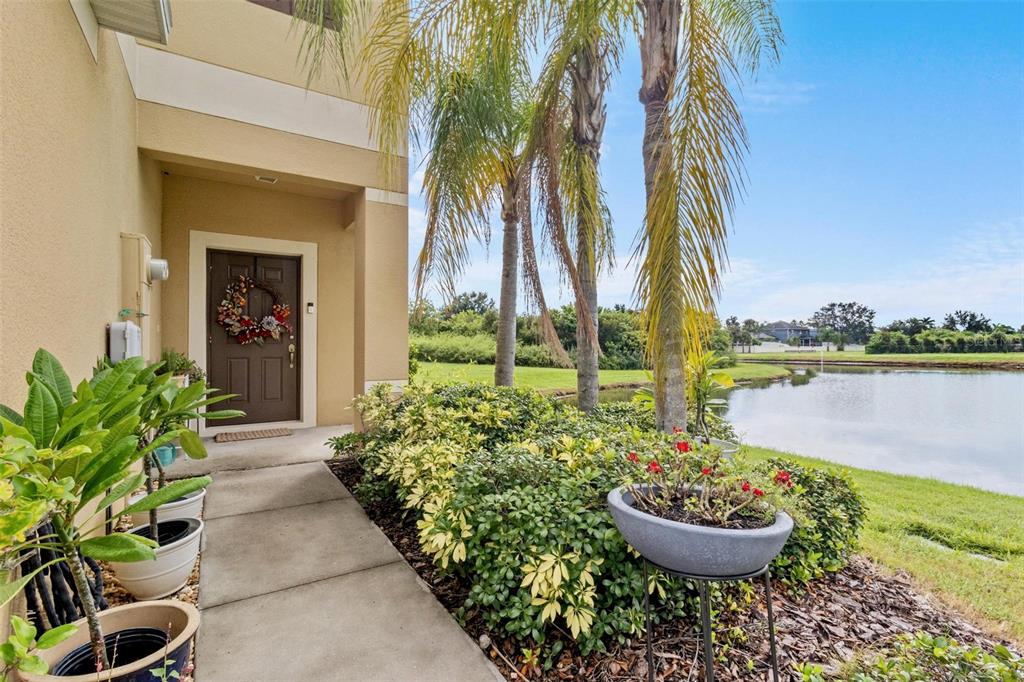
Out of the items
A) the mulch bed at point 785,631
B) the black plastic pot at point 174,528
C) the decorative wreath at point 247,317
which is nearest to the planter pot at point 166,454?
the black plastic pot at point 174,528

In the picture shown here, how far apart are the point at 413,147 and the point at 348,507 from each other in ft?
10.4

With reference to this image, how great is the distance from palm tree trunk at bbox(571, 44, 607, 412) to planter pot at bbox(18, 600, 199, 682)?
9.29 ft

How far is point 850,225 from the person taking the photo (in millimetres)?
12328

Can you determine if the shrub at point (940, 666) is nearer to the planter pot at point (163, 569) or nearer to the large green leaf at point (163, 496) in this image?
the large green leaf at point (163, 496)

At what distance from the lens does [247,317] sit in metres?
5.39

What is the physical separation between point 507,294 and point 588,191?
5.27ft

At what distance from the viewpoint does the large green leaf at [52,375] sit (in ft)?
3.98

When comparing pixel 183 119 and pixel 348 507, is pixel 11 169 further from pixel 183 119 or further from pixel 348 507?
pixel 183 119

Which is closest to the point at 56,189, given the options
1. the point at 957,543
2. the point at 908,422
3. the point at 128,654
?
the point at 128,654

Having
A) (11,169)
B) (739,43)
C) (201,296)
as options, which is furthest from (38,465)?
(739,43)

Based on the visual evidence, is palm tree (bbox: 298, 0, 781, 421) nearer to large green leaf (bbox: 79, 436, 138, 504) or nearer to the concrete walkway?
the concrete walkway

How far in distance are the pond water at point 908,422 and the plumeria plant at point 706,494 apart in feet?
12.3

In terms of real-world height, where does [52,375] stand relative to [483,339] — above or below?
below

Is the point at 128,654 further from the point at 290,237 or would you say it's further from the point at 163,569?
the point at 290,237
